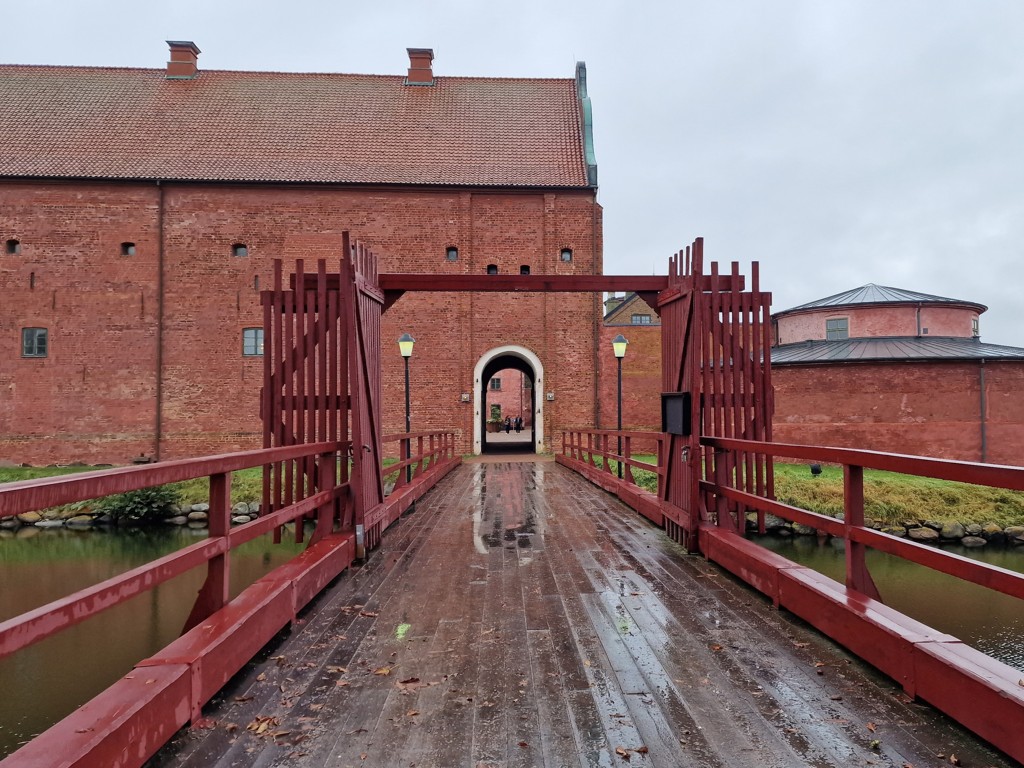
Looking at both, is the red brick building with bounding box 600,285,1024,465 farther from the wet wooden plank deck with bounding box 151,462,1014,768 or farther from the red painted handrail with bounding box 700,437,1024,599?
the wet wooden plank deck with bounding box 151,462,1014,768

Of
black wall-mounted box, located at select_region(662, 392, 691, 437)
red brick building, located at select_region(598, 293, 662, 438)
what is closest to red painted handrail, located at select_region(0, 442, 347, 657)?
black wall-mounted box, located at select_region(662, 392, 691, 437)

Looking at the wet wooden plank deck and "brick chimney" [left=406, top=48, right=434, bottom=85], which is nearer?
the wet wooden plank deck

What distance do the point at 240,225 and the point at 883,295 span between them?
76.9 ft

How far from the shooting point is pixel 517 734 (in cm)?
228

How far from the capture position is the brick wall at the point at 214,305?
18750 mm

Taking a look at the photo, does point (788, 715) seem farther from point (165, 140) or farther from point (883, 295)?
point (883, 295)

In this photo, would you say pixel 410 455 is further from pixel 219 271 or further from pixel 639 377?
pixel 219 271

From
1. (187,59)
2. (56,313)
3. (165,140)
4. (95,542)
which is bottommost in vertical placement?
(95,542)

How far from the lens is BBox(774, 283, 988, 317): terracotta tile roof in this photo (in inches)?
898

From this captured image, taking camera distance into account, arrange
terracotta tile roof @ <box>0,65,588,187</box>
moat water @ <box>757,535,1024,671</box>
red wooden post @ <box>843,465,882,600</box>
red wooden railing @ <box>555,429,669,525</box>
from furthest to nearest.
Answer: terracotta tile roof @ <box>0,65,588,187</box>, moat water @ <box>757,535,1024,671</box>, red wooden railing @ <box>555,429,669,525</box>, red wooden post @ <box>843,465,882,600</box>

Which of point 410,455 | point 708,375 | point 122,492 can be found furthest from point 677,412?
point 410,455

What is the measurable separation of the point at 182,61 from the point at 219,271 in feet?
32.2

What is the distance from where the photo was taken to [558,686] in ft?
8.84

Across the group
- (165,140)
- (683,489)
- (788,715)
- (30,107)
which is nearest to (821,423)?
(683,489)
